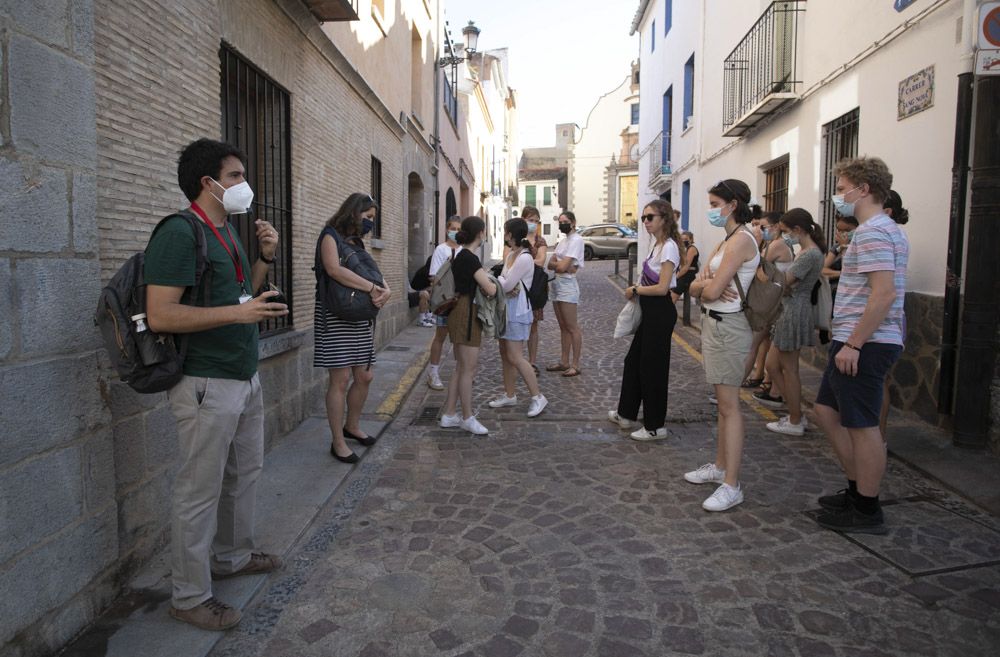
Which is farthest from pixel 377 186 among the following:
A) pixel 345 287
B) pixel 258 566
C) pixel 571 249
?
pixel 258 566

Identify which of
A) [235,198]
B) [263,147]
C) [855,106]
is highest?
[855,106]

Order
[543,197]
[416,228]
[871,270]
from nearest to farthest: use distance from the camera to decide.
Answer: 1. [871,270]
2. [416,228]
3. [543,197]

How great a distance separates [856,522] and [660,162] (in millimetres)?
15258

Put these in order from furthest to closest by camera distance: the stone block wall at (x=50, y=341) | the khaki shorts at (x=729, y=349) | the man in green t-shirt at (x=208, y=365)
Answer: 1. the khaki shorts at (x=729, y=349)
2. the man in green t-shirt at (x=208, y=365)
3. the stone block wall at (x=50, y=341)

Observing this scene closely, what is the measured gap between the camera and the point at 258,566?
10.0 ft

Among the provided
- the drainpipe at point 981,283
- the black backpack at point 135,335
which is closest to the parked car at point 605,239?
the drainpipe at point 981,283

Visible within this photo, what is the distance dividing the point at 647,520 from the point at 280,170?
3781 mm

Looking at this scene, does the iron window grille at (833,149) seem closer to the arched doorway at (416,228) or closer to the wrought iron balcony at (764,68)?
the wrought iron balcony at (764,68)

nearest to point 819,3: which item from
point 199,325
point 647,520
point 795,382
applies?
point 795,382

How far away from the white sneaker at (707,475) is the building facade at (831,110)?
6.62 ft

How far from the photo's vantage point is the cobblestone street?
102 inches

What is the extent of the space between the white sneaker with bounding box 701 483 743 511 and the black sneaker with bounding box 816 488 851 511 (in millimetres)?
428

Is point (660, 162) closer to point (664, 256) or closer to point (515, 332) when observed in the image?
point (515, 332)

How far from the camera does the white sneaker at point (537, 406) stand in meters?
5.85
